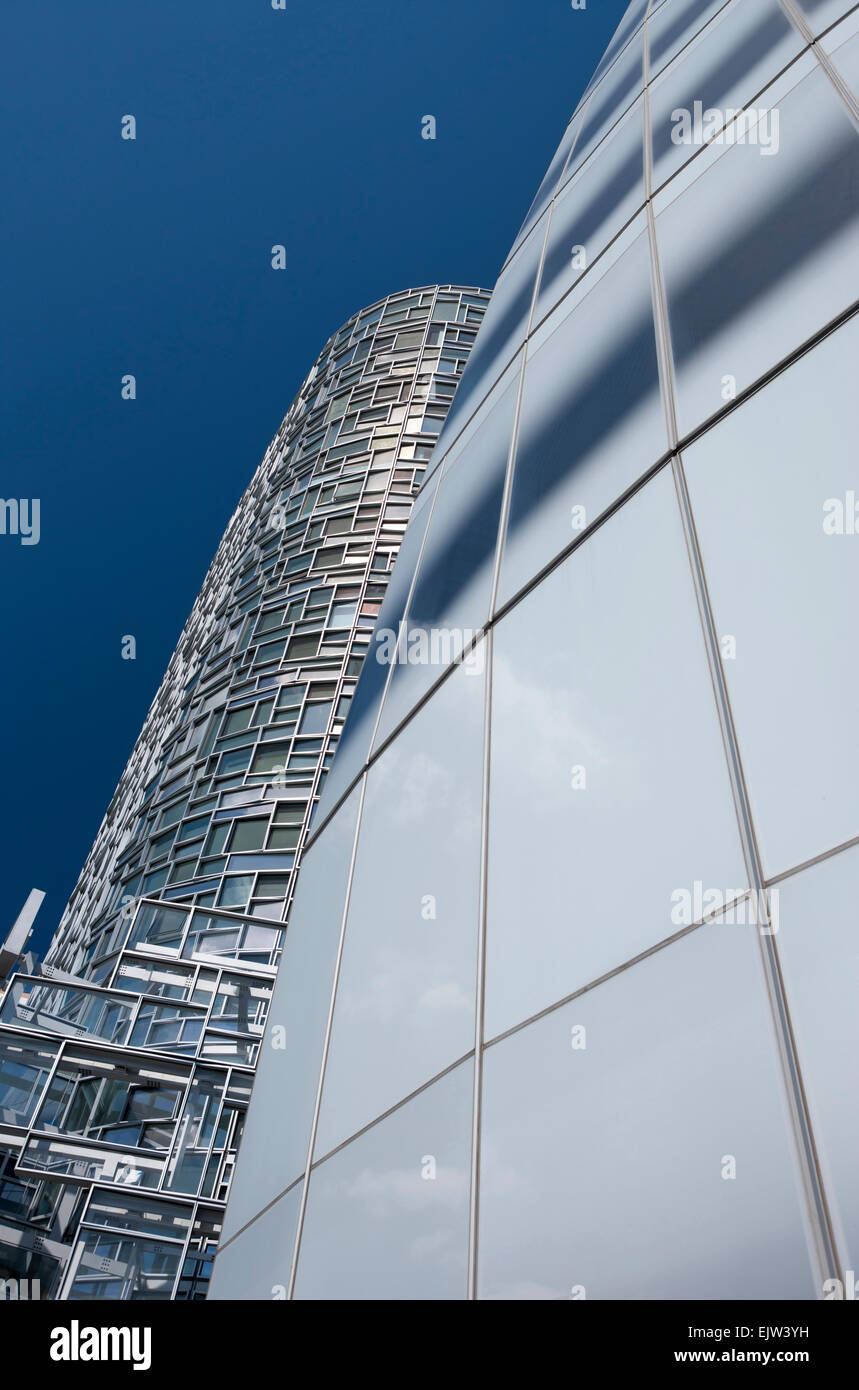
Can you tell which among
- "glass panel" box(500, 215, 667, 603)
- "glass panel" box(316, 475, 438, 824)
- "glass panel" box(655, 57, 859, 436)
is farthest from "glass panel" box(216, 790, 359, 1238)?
"glass panel" box(655, 57, 859, 436)

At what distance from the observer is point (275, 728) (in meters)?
27.8

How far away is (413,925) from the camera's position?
18.1ft

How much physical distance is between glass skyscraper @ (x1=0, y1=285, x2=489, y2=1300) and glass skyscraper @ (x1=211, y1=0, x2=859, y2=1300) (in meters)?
7.26

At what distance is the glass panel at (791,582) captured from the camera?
3.62m

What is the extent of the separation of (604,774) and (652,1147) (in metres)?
1.68

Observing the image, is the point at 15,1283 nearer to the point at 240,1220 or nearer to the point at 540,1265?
the point at 240,1220

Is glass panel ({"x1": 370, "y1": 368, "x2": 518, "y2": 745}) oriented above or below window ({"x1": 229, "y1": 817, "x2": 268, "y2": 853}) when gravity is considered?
below

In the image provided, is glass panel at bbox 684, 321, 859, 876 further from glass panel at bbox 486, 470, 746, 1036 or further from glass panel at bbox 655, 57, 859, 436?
glass panel at bbox 655, 57, 859, 436

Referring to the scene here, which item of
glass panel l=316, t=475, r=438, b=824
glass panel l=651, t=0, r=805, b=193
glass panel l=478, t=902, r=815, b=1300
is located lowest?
glass panel l=478, t=902, r=815, b=1300

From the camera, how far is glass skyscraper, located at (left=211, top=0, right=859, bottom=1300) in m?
3.33

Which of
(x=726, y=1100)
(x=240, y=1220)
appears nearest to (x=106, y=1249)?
(x=240, y=1220)

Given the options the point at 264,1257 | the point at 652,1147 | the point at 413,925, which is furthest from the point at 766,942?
the point at 264,1257

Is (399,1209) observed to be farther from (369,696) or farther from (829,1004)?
(369,696)
